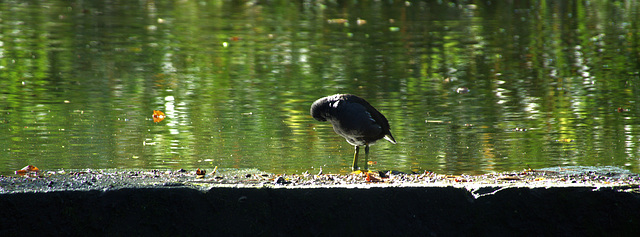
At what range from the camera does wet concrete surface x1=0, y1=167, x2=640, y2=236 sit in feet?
14.5

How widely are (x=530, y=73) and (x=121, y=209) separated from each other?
8662mm

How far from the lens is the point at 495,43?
15.4 m

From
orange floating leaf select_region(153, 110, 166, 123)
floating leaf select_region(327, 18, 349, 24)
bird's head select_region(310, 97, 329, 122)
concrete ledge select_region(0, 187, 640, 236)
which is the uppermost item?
bird's head select_region(310, 97, 329, 122)

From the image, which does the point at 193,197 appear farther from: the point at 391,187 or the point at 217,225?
the point at 391,187

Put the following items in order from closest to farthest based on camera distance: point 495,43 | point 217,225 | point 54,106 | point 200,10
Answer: point 217,225 → point 54,106 → point 495,43 → point 200,10

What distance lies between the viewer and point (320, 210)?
4496 millimetres

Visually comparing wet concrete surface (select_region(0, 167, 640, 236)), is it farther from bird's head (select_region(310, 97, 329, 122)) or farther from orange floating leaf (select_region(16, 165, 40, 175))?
bird's head (select_region(310, 97, 329, 122))

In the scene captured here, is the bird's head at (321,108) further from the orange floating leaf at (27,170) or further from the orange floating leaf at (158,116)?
the orange floating leaf at (158,116)

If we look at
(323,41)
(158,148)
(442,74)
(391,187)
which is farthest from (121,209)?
(323,41)

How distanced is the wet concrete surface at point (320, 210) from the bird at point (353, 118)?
1.40 meters

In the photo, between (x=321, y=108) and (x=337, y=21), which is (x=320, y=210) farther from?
(x=337, y=21)

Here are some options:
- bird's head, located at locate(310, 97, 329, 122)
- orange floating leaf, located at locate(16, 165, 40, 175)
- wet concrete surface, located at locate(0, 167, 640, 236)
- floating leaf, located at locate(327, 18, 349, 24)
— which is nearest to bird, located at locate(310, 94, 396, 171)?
bird's head, located at locate(310, 97, 329, 122)

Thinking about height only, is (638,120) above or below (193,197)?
below

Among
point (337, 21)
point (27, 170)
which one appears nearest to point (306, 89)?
point (27, 170)
